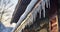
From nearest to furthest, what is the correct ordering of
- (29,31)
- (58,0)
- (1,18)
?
1. (58,0)
2. (29,31)
3. (1,18)

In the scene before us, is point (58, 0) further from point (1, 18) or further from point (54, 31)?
point (1, 18)

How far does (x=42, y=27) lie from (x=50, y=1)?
0.64 meters

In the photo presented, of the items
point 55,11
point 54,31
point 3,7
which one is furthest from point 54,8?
point 3,7

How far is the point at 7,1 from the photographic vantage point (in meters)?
6.11

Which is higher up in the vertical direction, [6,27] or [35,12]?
[6,27]

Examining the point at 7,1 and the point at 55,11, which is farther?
the point at 7,1

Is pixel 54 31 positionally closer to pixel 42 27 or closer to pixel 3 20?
pixel 42 27

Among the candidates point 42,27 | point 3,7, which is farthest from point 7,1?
point 42,27

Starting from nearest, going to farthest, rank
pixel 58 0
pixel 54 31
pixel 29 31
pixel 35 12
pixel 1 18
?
pixel 58 0 < pixel 54 31 < pixel 35 12 < pixel 29 31 < pixel 1 18

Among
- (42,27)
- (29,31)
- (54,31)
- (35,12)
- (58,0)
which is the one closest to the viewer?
(58,0)

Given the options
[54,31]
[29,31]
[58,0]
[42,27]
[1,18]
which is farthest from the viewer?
[1,18]

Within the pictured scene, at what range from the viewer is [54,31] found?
1656mm

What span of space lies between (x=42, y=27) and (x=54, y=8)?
0.58 meters

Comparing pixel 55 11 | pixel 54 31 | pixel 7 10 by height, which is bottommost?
pixel 54 31
